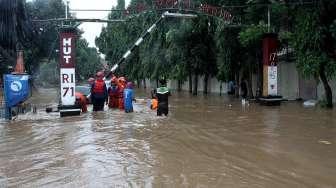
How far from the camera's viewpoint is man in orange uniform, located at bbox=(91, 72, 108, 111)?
856 inches

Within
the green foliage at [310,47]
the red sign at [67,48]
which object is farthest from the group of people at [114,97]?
the green foliage at [310,47]

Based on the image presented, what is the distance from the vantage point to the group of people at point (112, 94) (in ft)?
69.8

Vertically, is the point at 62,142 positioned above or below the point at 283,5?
below

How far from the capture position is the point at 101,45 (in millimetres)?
98188

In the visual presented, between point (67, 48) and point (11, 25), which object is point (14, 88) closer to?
point (67, 48)

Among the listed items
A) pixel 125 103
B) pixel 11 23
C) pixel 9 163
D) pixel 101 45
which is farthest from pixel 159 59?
pixel 101 45

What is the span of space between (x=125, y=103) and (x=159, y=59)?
23274 mm

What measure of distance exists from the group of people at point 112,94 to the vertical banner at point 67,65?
2060 mm

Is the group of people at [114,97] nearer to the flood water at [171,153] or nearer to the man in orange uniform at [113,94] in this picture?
the man in orange uniform at [113,94]

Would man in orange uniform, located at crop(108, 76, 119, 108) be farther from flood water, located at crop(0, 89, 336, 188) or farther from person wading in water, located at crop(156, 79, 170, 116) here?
flood water, located at crop(0, 89, 336, 188)

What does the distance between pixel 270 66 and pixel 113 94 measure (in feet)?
24.3

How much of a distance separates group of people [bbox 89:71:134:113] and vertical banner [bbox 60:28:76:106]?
206 cm

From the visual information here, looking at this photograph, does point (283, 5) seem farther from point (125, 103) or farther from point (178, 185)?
point (178, 185)

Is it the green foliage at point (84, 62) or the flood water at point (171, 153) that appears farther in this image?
the green foliage at point (84, 62)
